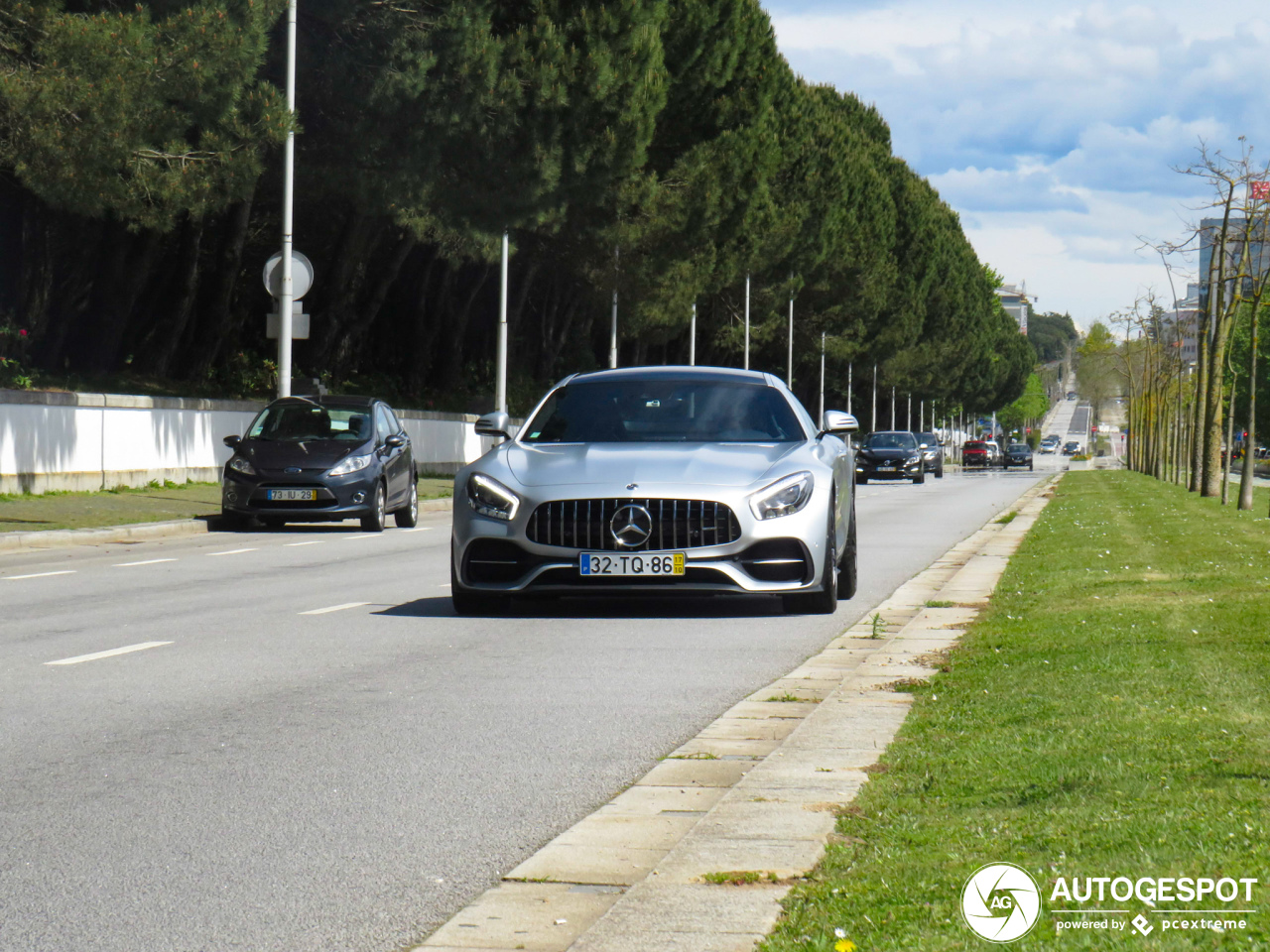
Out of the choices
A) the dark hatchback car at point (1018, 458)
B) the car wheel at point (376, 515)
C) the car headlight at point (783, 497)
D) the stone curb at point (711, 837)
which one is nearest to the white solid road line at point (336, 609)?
the car headlight at point (783, 497)

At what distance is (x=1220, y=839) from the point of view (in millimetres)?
4457

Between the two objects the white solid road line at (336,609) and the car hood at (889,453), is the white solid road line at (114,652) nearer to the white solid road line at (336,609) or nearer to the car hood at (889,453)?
the white solid road line at (336,609)

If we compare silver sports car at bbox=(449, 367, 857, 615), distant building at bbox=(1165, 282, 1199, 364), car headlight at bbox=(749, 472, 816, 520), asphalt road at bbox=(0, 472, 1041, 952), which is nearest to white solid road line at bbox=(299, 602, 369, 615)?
asphalt road at bbox=(0, 472, 1041, 952)

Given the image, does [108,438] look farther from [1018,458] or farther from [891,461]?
[1018,458]

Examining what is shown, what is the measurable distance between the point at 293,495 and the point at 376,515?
1.21 meters

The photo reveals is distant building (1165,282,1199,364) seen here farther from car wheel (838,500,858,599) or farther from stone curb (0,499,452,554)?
car wheel (838,500,858,599)

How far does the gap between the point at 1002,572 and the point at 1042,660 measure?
687 centimetres

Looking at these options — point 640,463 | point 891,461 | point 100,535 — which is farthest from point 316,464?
point 891,461

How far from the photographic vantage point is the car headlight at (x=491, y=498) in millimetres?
10898

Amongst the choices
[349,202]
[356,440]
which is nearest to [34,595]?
[356,440]

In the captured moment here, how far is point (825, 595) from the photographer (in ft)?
38.3

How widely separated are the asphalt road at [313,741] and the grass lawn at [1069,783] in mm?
976

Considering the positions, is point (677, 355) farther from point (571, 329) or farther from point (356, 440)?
point (356, 440)

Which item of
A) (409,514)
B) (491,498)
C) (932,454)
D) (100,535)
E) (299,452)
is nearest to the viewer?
(491,498)
